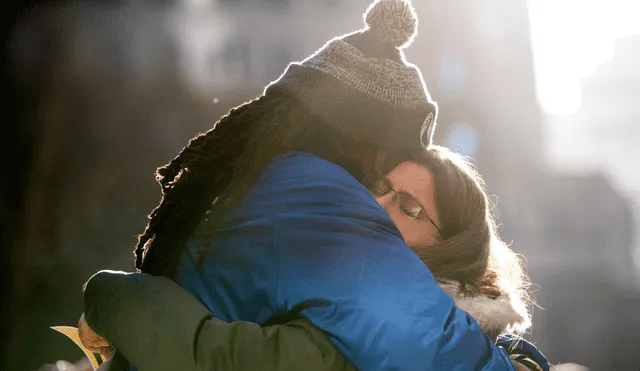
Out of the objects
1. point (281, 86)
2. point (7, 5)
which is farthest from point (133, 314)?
point (7, 5)

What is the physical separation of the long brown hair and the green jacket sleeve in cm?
81

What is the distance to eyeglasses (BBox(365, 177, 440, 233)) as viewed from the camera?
2.31 metres

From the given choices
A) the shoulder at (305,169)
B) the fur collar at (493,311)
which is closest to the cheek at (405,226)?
the fur collar at (493,311)

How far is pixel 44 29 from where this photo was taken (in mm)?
16109

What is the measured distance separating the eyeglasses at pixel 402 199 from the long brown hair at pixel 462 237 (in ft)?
0.28

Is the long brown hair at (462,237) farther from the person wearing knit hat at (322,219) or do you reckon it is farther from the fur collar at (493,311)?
the person wearing knit hat at (322,219)

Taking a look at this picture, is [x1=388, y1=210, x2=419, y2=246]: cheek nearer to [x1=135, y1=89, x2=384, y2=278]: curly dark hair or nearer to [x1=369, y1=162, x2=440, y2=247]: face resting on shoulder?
[x1=369, y1=162, x2=440, y2=247]: face resting on shoulder

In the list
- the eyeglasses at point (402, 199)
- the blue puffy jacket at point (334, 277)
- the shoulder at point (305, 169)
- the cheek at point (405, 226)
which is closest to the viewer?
the blue puffy jacket at point (334, 277)

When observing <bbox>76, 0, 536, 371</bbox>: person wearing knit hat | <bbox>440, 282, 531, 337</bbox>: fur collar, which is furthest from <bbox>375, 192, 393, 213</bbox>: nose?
<bbox>440, 282, 531, 337</bbox>: fur collar

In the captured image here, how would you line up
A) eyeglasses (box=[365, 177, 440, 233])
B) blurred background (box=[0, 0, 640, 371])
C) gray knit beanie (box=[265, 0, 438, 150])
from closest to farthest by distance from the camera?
gray knit beanie (box=[265, 0, 438, 150]) → eyeglasses (box=[365, 177, 440, 233]) → blurred background (box=[0, 0, 640, 371])

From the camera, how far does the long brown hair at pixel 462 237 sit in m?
2.42

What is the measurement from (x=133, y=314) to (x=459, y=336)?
33.5 inches

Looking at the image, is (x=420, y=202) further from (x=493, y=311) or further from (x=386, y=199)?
(x=493, y=311)

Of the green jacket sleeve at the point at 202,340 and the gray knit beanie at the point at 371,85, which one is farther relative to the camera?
the gray knit beanie at the point at 371,85
